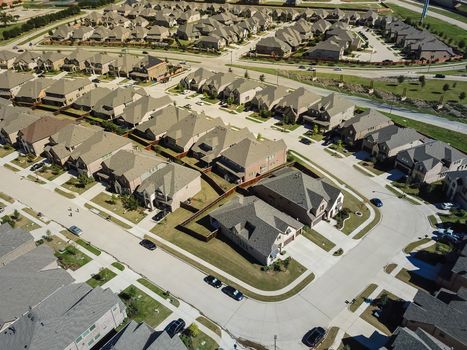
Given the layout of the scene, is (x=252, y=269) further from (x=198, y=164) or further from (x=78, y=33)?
(x=78, y=33)

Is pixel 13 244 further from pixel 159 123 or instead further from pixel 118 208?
pixel 159 123

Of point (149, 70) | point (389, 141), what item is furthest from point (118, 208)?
point (149, 70)

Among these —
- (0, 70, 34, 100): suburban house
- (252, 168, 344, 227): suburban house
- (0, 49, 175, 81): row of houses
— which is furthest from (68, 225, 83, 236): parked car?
(0, 70, 34, 100): suburban house

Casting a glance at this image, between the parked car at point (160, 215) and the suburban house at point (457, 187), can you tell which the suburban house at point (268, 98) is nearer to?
the parked car at point (160, 215)

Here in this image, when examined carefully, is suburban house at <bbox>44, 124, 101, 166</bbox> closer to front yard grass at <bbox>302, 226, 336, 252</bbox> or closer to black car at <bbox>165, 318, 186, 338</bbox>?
black car at <bbox>165, 318, 186, 338</bbox>

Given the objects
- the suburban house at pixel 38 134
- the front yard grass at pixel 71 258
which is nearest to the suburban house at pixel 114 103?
the suburban house at pixel 38 134
